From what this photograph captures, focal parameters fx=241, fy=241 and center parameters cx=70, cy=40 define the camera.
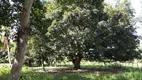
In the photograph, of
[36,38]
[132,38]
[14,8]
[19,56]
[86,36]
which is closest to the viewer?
[19,56]

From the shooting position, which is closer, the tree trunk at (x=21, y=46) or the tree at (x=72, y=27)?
the tree trunk at (x=21, y=46)

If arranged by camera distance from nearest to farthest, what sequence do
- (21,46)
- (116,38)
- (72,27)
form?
(21,46) < (72,27) < (116,38)

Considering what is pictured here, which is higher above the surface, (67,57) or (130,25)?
(130,25)

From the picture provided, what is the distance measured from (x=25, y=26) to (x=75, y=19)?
663 inches

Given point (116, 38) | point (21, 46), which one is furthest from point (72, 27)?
point (21, 46)

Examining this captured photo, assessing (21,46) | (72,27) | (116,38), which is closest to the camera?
(21,46)

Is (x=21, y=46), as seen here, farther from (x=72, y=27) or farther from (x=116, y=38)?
(x=116, y=38)

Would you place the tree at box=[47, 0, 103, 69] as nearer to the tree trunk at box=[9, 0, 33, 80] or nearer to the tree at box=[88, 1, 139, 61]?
the tree at box=[88, 1, 139, 61]

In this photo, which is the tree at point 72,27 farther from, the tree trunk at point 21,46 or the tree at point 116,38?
the tree trunk at point 21,46

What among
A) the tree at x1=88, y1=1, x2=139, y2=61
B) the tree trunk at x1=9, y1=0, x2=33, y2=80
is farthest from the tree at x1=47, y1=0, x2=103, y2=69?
the tree trunk at x1=9, y1=0, x2=33, y2=80

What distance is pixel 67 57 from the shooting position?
25.3 metres

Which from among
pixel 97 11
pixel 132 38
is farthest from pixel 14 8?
pixel 132 38

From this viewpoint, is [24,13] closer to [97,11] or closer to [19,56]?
[19,56]

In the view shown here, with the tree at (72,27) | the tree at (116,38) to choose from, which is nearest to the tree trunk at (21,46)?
the tree at (72,27)
